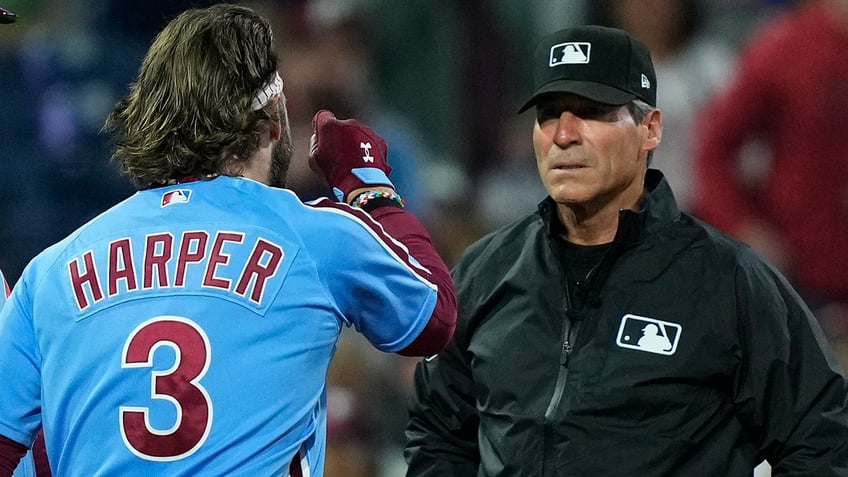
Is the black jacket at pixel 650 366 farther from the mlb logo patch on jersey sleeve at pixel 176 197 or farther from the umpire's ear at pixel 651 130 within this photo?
the mlb logo patch on jersey sleeve at pixel 176 197

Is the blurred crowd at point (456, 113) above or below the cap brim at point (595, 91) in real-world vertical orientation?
below

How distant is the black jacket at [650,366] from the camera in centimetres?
238

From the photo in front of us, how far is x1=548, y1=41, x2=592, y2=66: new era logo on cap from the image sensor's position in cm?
266

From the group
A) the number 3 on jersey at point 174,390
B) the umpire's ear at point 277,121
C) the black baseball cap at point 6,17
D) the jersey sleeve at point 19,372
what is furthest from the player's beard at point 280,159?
the black baseball cap at point 6,17

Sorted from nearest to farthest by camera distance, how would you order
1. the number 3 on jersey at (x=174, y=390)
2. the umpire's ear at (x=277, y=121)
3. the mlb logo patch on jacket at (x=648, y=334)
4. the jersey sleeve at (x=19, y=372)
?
the number 3 on jersey at (x=174, y=390) < the jersey sleeve at (x=19, y=372) < the umpire's ear at (x=277, y=121) < the mlb logo patch on jacket at (x=648, y=334)

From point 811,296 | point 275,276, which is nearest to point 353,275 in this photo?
point 275,276

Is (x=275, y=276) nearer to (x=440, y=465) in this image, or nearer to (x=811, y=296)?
(x=440, y=465)

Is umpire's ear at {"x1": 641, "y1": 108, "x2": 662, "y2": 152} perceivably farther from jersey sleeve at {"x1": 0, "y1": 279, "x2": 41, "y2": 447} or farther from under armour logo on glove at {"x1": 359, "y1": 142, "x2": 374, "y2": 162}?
jersey sleeve at {"x1": 0, "y1": 279, "x2": 41, "y2": 447}

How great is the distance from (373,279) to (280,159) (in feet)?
1.03

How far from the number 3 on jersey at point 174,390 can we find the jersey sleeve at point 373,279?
0.24 m

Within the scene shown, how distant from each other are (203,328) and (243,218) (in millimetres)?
195

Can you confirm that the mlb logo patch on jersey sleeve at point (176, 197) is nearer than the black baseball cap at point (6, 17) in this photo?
Yes

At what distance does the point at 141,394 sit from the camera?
202cm

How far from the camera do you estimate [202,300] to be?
2041 millimetres
